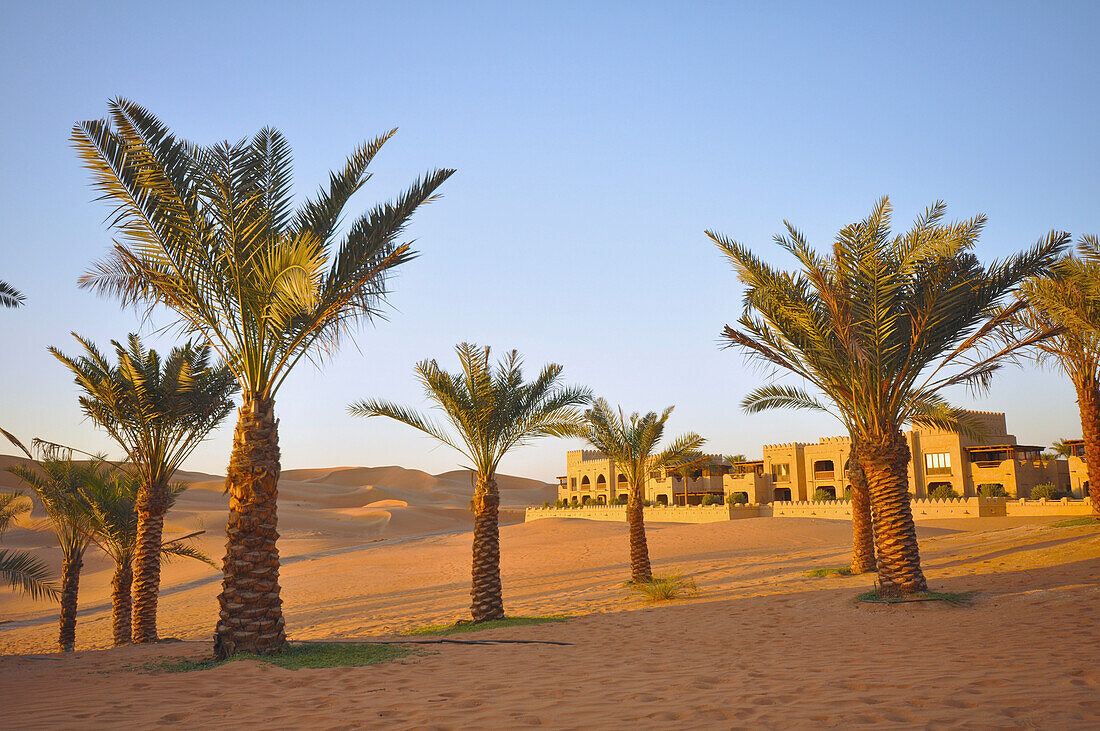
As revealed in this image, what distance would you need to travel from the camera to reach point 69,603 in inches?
647

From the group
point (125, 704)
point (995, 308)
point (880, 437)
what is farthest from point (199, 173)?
point (995, 308)

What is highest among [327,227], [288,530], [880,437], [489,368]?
[327,227]

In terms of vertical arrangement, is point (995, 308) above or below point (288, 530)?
above

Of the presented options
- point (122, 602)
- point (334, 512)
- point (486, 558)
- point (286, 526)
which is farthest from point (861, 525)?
point (334, 512)

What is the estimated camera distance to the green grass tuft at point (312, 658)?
890 centimetres

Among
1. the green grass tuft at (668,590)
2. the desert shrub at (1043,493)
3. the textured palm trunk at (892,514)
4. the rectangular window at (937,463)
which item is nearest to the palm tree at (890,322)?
the textured palm trunk at (892,514)

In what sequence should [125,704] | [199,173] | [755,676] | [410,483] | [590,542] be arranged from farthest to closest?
1. [410,483]
2. [590,542]
3. [199,173]
4. [755,676]
5. [125,704]

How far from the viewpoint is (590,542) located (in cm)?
3331

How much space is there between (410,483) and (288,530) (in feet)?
286

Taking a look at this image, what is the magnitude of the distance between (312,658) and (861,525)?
14123 mm

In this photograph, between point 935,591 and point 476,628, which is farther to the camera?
point 476,628

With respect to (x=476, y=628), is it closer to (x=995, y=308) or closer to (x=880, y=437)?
(x=880, y=437)

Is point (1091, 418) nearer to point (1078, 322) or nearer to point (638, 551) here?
point (1078, 322)

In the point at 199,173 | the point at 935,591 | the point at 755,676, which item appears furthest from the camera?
the point at 935,591
